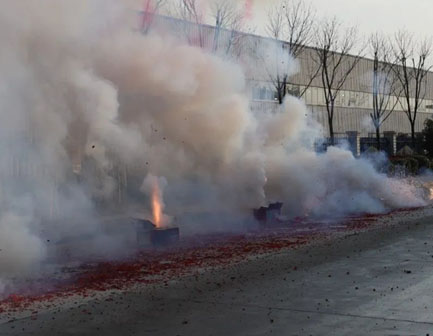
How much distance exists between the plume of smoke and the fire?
0.26 metres

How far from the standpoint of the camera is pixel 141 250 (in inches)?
382

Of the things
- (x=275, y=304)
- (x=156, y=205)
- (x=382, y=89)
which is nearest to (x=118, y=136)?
(x=156, y=205)

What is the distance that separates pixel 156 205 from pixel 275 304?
624cm

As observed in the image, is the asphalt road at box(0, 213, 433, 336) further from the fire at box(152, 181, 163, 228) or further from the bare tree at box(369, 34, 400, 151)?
the bare tree at box(369, 34, 400, 151)

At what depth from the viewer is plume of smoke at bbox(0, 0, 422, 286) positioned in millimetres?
8516

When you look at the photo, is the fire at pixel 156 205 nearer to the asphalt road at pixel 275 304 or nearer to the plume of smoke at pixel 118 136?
the plume of smoke at pixel 118 136

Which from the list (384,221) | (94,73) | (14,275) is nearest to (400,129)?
(384,221)

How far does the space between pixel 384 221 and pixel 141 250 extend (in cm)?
633

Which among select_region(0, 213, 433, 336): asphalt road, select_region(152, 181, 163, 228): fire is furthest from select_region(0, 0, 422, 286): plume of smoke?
select_region(0, 213, 433, 336): asphalt road

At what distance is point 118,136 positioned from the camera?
11.0m

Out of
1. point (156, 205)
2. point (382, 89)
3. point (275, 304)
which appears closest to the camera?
point (275, 304)

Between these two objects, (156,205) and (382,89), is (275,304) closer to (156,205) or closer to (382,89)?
(156,205)

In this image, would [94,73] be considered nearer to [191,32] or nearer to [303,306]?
[191,32]

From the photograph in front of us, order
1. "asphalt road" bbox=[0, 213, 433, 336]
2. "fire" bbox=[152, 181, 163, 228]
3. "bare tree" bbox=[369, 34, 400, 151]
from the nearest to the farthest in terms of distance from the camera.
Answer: "asphalt road" bbox=[0, 213, 433, 336] → "fire" bbox=[152, 181, 163, 228] → "bare tree" bbox=[369, 34, 400, 151]
